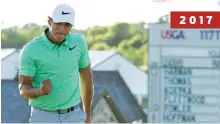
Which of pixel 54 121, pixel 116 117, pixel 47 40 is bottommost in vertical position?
pixel 116 117

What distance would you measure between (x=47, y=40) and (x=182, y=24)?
2818mm

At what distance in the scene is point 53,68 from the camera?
3.71 metres

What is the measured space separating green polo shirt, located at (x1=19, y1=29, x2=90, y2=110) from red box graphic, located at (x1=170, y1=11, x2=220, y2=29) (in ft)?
7.96

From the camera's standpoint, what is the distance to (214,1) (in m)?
6.05

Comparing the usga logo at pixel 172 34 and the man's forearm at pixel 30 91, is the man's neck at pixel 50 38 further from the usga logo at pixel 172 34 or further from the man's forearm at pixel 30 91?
the usga logo at pixel 172 34

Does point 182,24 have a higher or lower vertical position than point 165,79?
higher

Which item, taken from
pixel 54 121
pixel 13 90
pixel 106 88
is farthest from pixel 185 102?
pixel 54 121

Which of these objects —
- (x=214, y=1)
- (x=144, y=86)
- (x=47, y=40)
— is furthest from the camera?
(x=144, y=86)

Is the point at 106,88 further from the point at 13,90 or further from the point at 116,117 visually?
the point at 13,90

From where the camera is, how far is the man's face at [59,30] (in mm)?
3594

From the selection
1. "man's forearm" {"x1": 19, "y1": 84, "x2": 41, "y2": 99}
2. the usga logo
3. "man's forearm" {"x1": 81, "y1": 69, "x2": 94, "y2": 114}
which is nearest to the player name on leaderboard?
the usga logo

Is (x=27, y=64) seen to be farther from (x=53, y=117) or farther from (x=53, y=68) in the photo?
(x=53, y=117)

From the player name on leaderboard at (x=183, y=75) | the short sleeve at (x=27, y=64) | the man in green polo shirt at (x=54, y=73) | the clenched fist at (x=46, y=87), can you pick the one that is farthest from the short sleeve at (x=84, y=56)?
the player name on leaderboard at (x=183, y=75)

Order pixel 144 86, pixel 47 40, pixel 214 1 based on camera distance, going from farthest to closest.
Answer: pixel 144 86, pixel 214 1, pixel 47 40
